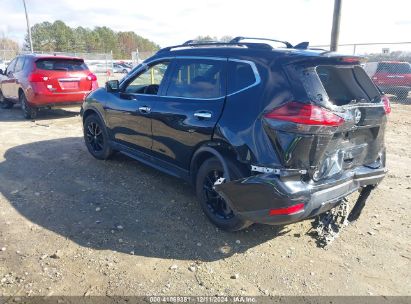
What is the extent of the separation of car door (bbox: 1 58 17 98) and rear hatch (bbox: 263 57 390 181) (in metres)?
9.69

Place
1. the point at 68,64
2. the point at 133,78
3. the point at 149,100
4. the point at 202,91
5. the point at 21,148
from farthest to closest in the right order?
1. the point at 68,64
2. the point at 21,148
3. the point at 133,78
4. the point at 149,100
5. the point at 202,91

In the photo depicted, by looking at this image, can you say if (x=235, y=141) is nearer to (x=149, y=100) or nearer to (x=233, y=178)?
(x=233, y=178)

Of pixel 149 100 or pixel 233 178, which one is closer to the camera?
pixel 233 178

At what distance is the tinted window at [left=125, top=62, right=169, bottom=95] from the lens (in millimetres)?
4535

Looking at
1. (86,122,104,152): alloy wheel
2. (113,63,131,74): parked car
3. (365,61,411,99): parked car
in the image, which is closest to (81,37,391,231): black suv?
(86,122,104,152): alloy wheel

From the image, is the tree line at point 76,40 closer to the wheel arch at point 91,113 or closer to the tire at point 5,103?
the tire at point 5,103

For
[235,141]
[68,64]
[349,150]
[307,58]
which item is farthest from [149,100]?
[68,64]

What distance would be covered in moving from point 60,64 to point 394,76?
1261 centimetres

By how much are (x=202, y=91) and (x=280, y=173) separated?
54.3 inches

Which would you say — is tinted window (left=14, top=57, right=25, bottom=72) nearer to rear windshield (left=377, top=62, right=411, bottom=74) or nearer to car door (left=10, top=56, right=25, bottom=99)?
car door (left=10, top=56, right=25, bottom=99)

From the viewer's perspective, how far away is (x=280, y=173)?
296cm

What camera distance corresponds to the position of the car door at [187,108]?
363 cm

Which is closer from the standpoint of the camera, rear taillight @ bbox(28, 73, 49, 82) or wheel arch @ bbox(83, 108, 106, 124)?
wheel arch @ bbox(83, 108, 106, 124)

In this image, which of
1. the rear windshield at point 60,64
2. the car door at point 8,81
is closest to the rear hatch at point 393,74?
the rear windshield at point 60,64
